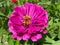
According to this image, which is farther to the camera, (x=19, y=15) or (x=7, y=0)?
(x=7, y=0)

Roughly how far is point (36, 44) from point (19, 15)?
173mm

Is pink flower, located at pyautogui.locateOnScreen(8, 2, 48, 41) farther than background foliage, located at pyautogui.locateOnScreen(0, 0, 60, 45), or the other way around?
background foliage, located at pyautogui.locateOnScreen(0, 0, 60, 45)

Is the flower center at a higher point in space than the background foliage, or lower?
higher

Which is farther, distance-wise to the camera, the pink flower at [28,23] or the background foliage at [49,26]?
the background foliage at [49,26]

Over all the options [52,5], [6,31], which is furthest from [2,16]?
[52,5]

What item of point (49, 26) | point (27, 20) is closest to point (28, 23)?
point (27, 20)

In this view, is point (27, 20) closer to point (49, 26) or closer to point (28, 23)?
point (28, 23)

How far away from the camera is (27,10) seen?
123cm

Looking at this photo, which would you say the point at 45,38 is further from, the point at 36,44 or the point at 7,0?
the point at 7,0

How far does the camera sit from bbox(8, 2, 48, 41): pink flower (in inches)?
46.1

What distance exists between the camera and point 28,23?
1197 mm

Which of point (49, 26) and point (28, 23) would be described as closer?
point (28, 23)

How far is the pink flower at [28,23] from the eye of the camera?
117cm

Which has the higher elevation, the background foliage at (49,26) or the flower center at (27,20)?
the flower center at (27,20)
